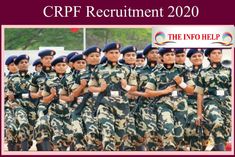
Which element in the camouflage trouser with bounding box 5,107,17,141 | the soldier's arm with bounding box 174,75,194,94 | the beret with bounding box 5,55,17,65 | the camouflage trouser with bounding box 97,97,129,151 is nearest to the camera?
the camouflage trouser with bounding box 97,97,129,151

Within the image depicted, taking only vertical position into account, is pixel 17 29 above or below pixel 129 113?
above

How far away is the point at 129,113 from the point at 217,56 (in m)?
1.55

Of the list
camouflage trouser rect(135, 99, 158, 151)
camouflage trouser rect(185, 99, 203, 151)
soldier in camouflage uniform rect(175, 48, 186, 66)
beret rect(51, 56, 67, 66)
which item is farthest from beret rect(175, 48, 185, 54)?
beret rect(51, 56, 67, 66)

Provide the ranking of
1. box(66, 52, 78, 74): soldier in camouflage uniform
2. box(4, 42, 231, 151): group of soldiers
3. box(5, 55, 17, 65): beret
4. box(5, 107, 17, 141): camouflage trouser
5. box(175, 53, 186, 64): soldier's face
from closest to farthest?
1. box(4, 42, 231, 151): group of soldiers
2. box(175, 53, 186, 64): soldier's face
3. box(66, 52, 78, 74): soldier in camouflage uniform
4. box(5, 55, 17, 65): beret
5. box(5, 107, 17, 141): camouflage trouser

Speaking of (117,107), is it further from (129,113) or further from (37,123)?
(37,123)

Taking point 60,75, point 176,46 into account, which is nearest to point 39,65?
point 60,75

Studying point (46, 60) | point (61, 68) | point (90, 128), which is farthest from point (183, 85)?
point (46, 60)

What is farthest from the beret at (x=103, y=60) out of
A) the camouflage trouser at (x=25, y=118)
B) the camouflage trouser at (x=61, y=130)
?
the camouflage trouser at (x=25, y=118)

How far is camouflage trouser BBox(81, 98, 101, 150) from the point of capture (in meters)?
13.0

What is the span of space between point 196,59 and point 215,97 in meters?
0.62

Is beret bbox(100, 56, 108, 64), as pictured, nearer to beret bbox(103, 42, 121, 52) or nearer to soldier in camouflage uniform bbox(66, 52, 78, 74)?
beret bbox(103, 42, 121, 52)

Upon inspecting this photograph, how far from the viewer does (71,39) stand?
43.9 ft

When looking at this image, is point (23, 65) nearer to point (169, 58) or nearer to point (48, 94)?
point (48, 94)

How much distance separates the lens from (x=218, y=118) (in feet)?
43.1
